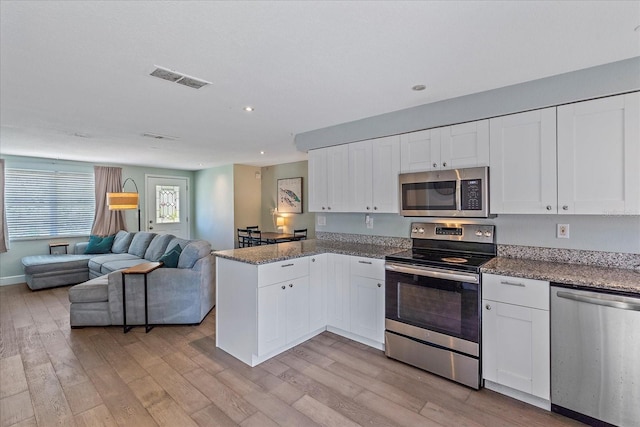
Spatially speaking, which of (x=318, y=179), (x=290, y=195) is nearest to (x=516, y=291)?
(x=318, y=179)

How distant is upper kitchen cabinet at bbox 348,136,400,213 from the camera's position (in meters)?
3.24

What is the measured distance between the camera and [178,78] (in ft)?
7.75

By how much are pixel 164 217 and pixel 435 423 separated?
7649mm

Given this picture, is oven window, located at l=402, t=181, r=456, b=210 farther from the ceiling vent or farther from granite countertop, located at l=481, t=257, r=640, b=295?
the ceiling vent

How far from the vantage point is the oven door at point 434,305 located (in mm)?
2363

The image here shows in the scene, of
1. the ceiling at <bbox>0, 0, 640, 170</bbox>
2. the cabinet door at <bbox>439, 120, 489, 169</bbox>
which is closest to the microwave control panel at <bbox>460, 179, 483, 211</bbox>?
the cabinet door at <bbox>439, 120, 489, 169</bbox>

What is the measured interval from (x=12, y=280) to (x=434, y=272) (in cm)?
741

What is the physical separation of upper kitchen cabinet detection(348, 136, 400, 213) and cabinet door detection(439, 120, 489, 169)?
0.49 meters

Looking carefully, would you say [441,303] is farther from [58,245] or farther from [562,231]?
[58,245]

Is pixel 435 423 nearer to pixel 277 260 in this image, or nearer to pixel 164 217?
pixel 277 260

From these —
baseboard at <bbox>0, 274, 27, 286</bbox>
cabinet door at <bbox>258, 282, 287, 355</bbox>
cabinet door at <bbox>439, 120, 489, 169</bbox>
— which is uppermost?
cabinet door at <bbox>439, 120, 489, 169</bbox>

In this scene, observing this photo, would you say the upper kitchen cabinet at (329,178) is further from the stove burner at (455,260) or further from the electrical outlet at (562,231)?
the electrical outlet at (562,231)

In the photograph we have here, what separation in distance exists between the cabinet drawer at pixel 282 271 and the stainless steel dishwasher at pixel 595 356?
201cm

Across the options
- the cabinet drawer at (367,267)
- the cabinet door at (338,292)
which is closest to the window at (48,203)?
the cabinet door at (338,292)
